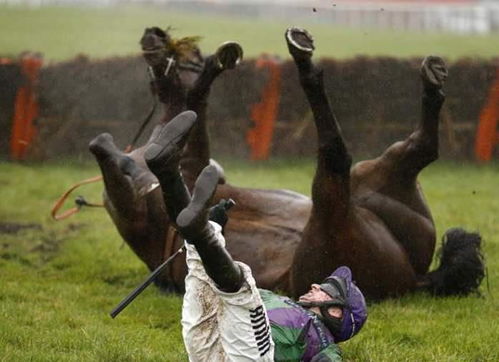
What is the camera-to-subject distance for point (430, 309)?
6.70 meters

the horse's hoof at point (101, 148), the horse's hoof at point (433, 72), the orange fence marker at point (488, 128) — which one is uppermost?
the horse's hoof at point (433, 72)

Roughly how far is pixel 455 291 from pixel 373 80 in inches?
302

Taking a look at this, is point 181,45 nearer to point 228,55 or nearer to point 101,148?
point 228,55

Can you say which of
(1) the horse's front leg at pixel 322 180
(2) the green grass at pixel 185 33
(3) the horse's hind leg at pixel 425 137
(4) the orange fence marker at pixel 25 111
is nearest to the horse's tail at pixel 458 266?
(3) the horse's hind leg at pixel 425 137

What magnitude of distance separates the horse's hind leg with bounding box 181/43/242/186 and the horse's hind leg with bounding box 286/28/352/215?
118 centimetres

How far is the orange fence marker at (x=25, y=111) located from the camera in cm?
1487

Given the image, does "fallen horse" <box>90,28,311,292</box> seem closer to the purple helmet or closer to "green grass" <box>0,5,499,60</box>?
the purple helmet

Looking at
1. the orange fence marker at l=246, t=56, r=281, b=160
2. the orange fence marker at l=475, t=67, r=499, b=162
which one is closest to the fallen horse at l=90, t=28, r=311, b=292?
the orange fence marker at l=246, t=56, r=281, b=160

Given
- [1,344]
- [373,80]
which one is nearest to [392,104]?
[373,80]

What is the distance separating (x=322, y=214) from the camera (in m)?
6.18

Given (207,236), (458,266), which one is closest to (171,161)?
(207,236)

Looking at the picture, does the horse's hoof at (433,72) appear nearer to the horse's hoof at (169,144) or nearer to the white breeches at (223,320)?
the horse's hoof at (169,144)

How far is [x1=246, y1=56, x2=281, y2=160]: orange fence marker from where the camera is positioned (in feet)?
49.5

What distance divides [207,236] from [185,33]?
69.6 ft
